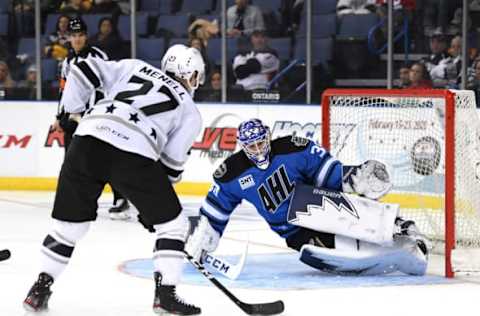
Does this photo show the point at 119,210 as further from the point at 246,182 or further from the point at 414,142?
the point at 246,182

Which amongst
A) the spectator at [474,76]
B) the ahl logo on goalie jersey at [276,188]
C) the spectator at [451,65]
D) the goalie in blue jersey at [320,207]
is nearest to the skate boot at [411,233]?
the goalie in blue jersey at [320,207]

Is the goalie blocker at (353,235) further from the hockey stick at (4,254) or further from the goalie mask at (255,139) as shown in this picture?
the hockey stick at (4,254)

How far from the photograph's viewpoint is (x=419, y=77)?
9508 millimetres

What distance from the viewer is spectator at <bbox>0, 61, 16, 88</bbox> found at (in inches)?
429

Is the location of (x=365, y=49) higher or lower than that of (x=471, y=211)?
higher

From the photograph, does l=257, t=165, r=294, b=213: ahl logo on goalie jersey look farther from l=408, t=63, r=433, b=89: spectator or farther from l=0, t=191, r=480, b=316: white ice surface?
l=408, t=63, r=433, b=89: spectator

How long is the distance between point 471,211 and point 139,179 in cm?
209

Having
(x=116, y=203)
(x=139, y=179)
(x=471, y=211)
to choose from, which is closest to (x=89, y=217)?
(x=139, y=179)

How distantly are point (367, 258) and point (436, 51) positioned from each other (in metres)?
3.81

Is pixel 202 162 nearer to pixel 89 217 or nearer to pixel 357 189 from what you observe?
pixel 357 189

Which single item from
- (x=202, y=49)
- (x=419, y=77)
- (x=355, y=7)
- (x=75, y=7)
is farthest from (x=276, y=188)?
(x=75, y=7)

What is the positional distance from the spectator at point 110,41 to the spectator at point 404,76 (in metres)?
2.43

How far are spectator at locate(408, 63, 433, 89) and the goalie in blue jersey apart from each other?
353 cm

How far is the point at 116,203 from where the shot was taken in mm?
8609
